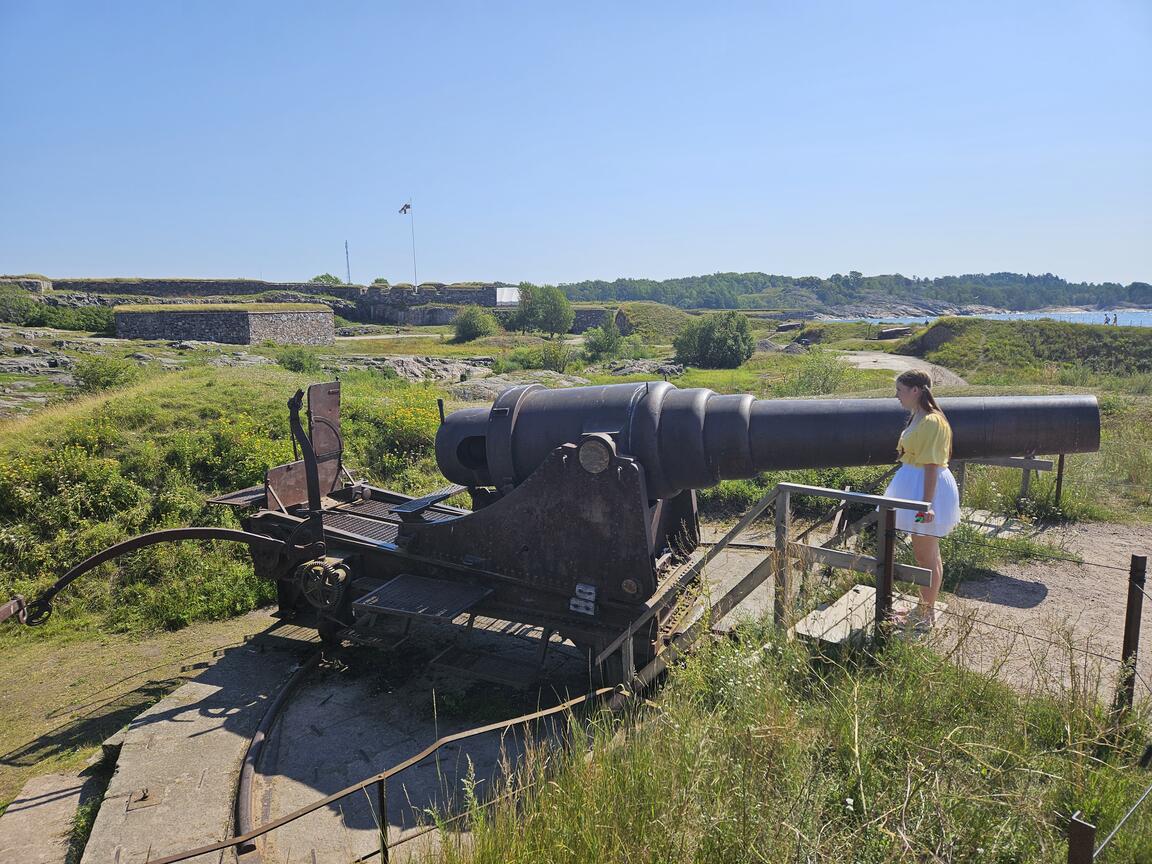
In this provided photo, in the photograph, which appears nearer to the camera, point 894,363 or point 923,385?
point 923,385

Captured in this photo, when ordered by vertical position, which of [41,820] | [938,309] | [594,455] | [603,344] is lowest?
[41,820]

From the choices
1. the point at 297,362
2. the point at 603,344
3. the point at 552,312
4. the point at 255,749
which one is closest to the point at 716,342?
the point at 603,344

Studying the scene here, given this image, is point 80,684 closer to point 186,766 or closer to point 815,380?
point 186,766

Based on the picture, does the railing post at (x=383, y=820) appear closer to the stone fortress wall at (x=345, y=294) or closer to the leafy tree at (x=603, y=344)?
the leafy tree at (x=603, y=344)

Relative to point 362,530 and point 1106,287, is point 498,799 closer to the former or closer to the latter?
point 362,530

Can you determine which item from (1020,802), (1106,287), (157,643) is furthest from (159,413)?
(1106,287)

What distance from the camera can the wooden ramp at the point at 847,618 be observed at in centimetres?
399

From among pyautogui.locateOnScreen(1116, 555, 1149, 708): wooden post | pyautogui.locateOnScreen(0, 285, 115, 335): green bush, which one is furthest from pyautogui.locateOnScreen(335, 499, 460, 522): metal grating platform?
pyautogui.locateOnScreen(0, 285, 115, 335): green bush

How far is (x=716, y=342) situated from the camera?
133 feet

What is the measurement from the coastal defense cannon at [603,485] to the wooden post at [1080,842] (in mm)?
2661

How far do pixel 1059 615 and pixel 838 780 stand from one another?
136 inches

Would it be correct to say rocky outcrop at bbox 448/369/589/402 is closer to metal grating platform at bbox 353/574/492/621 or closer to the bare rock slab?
metal grating platform at bbox 353/574/492/621

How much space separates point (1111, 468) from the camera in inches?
360

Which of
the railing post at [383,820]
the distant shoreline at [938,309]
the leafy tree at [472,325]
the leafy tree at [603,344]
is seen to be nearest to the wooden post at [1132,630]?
the railing post at [383,820]
